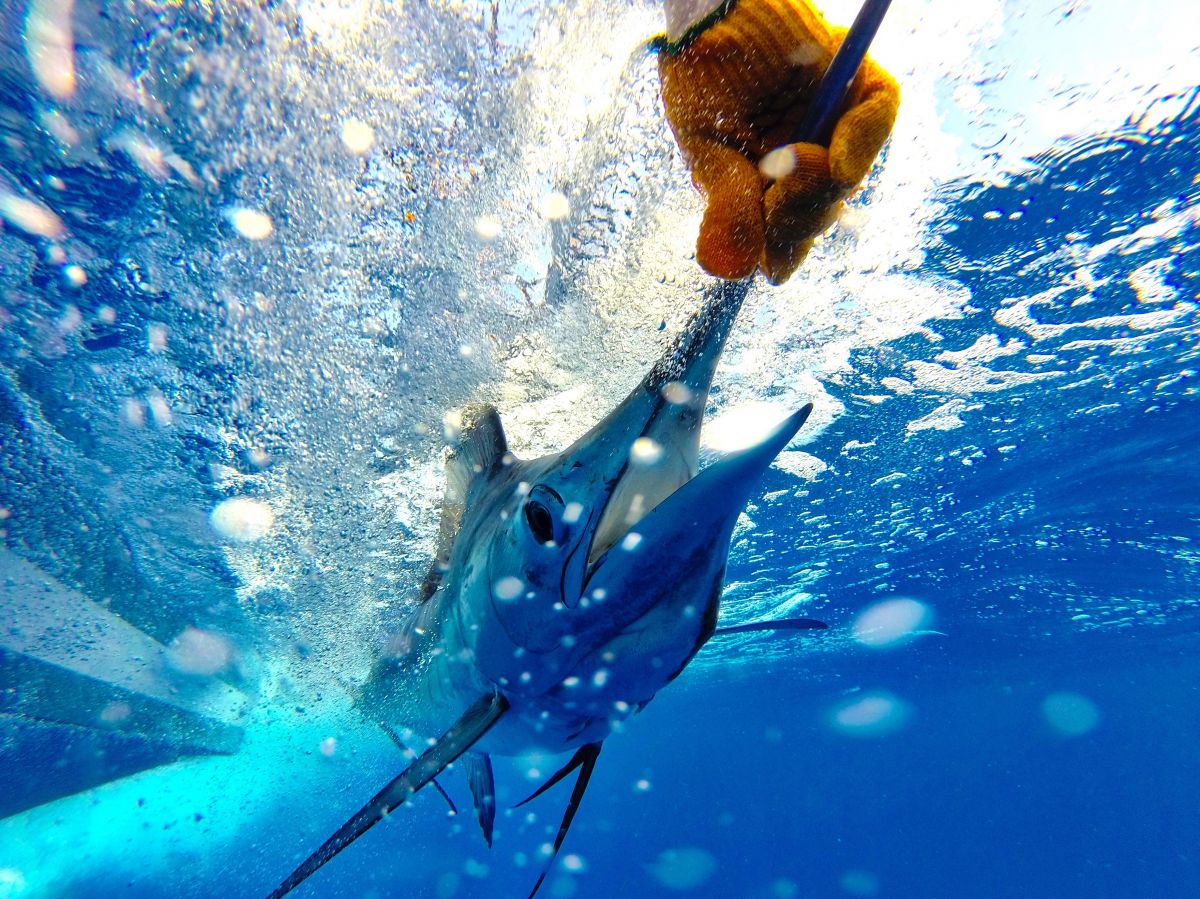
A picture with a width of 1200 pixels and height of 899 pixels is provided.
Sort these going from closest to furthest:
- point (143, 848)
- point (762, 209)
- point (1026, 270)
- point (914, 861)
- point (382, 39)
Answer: point (762, 209), point (382, 39), point (1026, 270), point (143, 848), point (914, 861)

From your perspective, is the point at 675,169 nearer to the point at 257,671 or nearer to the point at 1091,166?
the point at 1091,166

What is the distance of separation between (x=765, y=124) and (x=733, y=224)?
1.42ft

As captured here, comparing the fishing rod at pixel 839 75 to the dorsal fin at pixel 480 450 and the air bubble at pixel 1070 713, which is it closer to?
the dorsal fin at pixel 480 450

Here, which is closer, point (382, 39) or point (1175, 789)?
point (382, 39)

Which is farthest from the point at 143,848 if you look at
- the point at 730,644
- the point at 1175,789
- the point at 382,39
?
the point at 1175,789

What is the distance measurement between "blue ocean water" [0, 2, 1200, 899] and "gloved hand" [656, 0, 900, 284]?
1.95 meters

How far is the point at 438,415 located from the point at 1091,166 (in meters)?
7.46

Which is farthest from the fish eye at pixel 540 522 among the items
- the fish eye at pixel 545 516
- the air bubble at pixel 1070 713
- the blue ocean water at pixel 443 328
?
the air bubble at pixel 1070 713

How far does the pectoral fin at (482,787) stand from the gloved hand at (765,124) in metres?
3.82

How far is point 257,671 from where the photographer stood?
1448cm

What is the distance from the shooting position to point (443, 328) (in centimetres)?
541

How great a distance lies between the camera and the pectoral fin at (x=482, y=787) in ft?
12.7

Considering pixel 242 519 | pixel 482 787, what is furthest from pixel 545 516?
pixel 242 519

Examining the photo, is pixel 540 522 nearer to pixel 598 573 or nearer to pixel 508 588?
pixel 598 573
